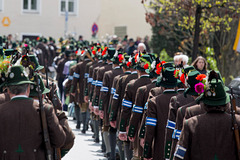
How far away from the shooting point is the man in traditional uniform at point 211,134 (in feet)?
19.0

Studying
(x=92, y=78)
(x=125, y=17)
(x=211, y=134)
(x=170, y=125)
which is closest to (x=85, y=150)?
(x=92, y=78)

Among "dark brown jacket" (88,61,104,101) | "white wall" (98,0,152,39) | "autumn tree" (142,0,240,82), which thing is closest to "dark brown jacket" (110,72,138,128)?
"dark brown jacket" (88,61,104,101)

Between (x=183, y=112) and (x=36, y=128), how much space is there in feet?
5.48

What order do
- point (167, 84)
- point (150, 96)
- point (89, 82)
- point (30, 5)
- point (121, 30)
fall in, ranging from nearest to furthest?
point (167, 84), point (150, 96), point (89, 82), point (30, 5), point (121, 30)

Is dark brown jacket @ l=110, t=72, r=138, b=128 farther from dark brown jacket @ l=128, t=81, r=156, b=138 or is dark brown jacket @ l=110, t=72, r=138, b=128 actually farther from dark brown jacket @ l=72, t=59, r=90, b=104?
dark brown jacket @ l=72, t=59, r=90, b=104

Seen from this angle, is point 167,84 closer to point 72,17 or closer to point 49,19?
point 49,19

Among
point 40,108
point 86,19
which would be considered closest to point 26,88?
point 40,108

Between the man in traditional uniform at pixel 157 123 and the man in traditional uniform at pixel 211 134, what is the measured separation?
2.14m

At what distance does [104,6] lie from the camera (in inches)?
1992

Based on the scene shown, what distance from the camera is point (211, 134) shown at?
19.0 ft

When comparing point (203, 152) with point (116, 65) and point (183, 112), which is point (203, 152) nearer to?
point (183, 112)

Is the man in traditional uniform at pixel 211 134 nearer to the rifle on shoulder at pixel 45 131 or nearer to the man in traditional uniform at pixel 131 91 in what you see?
the rifle on shoulder at pixel 45 131

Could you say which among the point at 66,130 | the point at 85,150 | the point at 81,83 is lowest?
the point at 85,150

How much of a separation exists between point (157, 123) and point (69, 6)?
41.7 m
